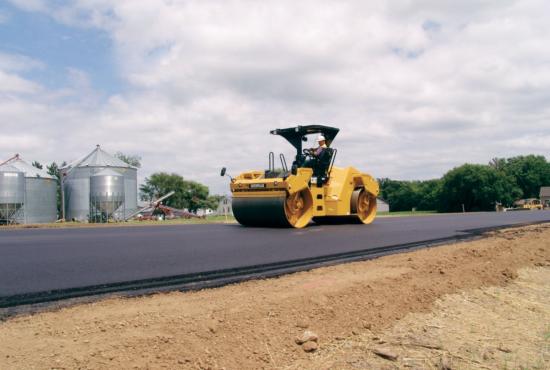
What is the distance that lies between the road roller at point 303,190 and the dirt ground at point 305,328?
17.6ft

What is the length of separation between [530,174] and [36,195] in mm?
82177

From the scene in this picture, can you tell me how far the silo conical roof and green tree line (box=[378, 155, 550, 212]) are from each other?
131 ft

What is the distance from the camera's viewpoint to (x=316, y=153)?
11.8m

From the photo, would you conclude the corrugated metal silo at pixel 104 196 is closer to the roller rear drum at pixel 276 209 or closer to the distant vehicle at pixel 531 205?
the roller rear drum at pixel 276 209

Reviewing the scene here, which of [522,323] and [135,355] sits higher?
[135,355]

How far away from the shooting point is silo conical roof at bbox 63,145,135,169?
3812cm

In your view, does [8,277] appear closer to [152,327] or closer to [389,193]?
[152,327]

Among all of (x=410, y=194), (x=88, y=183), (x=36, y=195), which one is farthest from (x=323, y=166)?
(x=410, y=194)

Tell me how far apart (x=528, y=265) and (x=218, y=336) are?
549cm

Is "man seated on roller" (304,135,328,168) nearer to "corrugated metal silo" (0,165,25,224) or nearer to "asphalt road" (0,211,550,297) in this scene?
"asphalt road" (0,211,550,297)

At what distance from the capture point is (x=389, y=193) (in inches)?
3949

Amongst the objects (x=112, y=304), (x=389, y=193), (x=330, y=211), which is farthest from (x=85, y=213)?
(x=389, y=193)

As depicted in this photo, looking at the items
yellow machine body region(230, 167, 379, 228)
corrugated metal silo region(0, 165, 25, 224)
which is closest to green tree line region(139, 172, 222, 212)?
corrugated metal silo region(0, 165, 25, 224)

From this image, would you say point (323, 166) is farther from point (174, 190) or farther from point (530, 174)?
point (530, 174)
